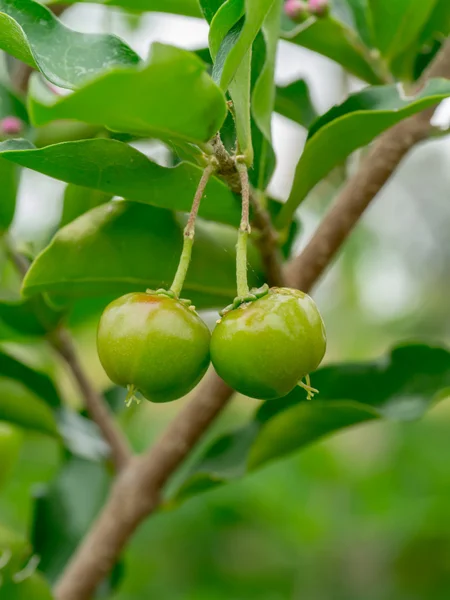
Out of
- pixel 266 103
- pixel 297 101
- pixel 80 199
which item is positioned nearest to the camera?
pixel 266 103

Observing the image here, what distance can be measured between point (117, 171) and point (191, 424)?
15.7 inches

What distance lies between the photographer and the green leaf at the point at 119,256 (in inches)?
30.9

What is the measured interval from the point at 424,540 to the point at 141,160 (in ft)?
8.12

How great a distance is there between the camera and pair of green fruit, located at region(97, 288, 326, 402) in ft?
2.06

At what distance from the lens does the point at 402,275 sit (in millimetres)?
7715

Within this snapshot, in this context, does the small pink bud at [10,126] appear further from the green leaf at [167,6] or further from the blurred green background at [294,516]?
the blurred green background at [294,516]

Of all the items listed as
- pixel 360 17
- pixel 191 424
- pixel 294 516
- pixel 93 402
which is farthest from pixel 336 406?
pixel 294 516

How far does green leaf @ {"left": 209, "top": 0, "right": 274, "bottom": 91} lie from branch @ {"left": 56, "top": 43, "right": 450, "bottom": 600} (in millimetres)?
325

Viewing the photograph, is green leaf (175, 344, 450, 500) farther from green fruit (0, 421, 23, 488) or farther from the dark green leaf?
the dark green leaf

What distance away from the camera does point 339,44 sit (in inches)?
39.8

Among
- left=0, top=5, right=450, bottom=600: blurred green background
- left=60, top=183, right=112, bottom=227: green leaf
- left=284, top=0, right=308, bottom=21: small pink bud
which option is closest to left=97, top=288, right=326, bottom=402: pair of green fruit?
left=60, top=183, right=112, bottom=227: green leaf

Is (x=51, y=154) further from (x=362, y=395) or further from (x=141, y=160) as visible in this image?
(x=362, y=395)

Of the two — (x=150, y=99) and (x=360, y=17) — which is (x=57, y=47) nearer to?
(x=150, y=99)

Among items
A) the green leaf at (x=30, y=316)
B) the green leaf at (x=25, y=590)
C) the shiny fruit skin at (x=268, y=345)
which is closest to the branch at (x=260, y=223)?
the shiny fruit skin at (x=268, y=345)
